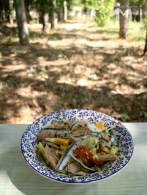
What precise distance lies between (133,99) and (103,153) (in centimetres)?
277

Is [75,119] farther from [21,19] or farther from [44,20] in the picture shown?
[44,20]

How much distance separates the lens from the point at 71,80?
4.36 m

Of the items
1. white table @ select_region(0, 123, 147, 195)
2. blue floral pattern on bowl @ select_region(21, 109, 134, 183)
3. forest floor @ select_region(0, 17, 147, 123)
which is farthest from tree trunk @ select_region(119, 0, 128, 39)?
white table @ select_region(0, 123, 147, 195)

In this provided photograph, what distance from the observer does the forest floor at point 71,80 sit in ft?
11.6

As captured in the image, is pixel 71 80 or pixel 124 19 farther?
pixel 124 19

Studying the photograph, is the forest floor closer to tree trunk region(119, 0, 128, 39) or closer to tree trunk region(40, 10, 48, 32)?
tree trunk region(119, 0, 128, 39)

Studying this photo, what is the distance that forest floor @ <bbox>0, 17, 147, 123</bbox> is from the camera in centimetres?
354

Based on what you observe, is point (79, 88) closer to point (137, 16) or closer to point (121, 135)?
point (121, 135)

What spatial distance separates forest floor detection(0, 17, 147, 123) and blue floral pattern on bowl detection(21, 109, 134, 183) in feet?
7.15

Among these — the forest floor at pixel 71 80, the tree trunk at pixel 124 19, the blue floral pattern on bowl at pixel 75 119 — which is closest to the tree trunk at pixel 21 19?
the forest floor at pixel 71 80

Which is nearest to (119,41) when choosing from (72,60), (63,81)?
(72,60)

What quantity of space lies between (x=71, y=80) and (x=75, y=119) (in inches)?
125

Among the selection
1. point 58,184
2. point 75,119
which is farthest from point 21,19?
point 58,184

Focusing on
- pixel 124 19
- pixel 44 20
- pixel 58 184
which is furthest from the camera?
pixel 44 20
